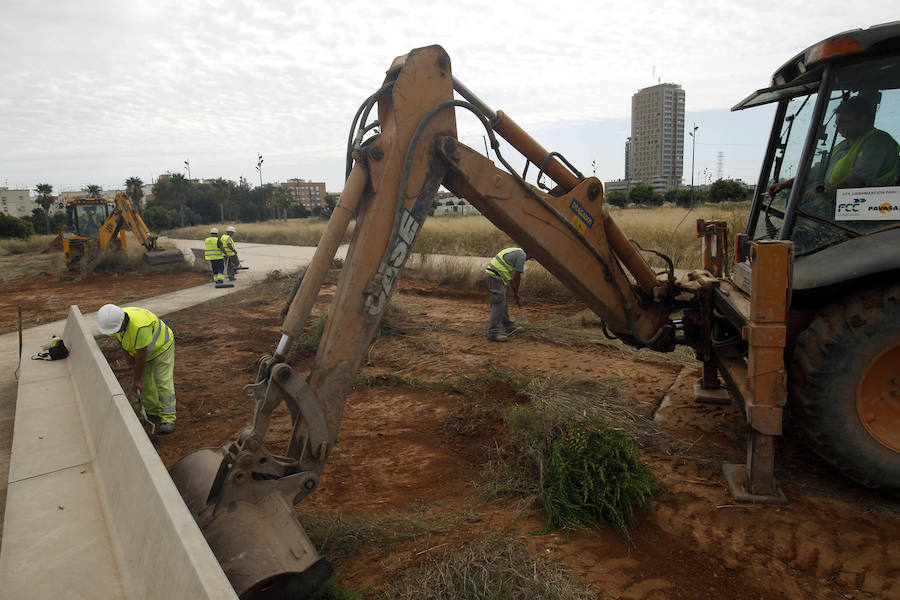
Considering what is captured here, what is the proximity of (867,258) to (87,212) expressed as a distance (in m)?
23.5

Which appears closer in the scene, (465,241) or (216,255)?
(216,255)

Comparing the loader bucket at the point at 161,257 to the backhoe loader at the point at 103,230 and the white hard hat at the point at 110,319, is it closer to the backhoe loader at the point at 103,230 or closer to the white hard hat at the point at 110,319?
the backhoe loader at the point at 103,230

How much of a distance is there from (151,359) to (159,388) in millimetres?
289

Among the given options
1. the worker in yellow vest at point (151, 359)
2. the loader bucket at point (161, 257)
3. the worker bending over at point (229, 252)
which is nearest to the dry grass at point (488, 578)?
the worker in yellow vest at point (151, 359)

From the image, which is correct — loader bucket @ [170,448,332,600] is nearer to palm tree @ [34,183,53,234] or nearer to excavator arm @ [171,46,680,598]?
excavator arm @ [171,46,680,598]

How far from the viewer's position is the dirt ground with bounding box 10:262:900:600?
3084mm

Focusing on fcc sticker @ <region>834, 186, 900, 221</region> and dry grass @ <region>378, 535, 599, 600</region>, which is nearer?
dry grass @ <region>378, 535, 599, 600</region>

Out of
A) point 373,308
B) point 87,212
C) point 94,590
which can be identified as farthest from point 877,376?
point 87,212

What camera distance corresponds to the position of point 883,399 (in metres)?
3.62

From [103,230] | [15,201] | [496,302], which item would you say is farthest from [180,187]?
[15,201]

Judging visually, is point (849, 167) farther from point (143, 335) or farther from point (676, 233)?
point (676, 233)

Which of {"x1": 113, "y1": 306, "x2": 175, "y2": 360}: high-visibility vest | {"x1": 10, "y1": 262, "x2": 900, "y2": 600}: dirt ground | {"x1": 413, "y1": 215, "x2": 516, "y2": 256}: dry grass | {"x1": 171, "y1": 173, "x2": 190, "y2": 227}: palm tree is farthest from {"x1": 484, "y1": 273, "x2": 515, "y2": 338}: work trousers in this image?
{"x1": 171, "y1": 173, "x2": 190, "y2": 227}: palm tree

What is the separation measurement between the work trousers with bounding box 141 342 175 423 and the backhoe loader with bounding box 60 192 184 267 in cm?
1528

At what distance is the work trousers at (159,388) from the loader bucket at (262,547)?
300 centimetres
